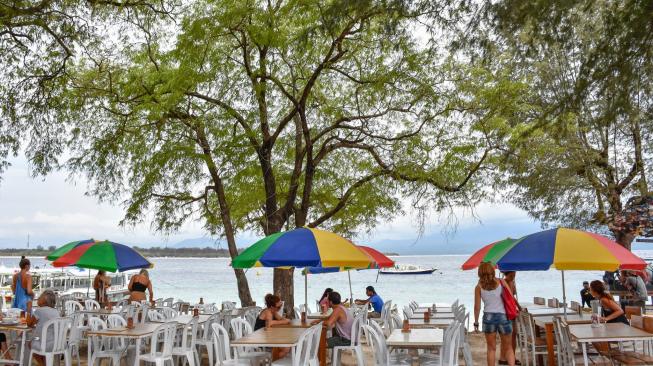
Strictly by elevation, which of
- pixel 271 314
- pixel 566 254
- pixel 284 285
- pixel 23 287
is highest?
pixel 566 254

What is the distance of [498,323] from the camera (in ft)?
28.0

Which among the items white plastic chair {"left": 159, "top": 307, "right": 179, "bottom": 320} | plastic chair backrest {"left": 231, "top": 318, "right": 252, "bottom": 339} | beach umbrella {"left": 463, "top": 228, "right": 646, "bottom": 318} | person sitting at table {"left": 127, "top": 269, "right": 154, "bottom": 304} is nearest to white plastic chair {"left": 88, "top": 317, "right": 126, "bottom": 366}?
white plastic chair {"left": 159, "top": 307, "right": 179, "bottom": 320}

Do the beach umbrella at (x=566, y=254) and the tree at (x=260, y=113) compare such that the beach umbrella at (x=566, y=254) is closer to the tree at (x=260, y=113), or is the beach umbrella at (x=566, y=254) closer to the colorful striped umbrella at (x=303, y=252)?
the colorful striped umbrella at (x=303, y=252)

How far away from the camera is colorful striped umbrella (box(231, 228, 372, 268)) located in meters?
7.70

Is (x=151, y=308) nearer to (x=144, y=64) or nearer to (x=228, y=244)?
(x=228, y=244)

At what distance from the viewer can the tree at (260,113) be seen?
1249 centimetres

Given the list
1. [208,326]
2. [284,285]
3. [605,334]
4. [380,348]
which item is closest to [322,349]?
[380,348]

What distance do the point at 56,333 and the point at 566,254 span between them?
22.6ft

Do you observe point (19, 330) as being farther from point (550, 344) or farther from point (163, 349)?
point (550, 344)

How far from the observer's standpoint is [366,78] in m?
13.8

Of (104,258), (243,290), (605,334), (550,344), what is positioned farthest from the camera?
(243,290)

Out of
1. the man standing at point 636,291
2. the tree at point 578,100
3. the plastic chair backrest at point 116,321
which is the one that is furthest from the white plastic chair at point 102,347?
the man standing at point 636,291

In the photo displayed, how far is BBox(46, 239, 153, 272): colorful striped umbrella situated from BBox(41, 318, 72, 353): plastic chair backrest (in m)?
3.41

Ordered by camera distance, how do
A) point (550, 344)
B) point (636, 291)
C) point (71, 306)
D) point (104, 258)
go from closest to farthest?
point (550, 344) → point (104, 258) → point (71, 306) → point (636, 291)
